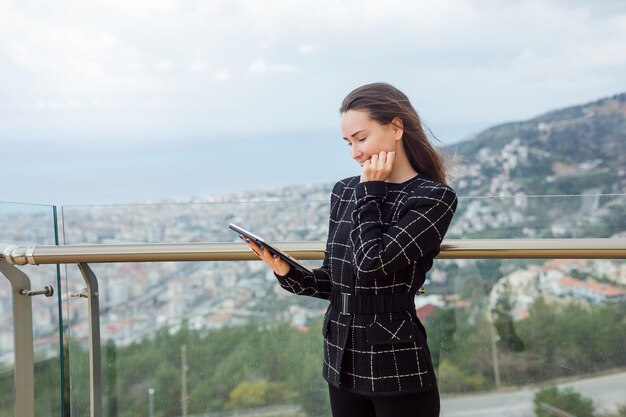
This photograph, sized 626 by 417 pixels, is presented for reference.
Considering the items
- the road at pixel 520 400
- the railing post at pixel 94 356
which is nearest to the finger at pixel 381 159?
the road at pixel 520 400

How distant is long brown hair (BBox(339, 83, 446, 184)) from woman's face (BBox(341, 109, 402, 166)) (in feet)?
0.04

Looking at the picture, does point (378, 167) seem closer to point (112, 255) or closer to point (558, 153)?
point (112, 255)

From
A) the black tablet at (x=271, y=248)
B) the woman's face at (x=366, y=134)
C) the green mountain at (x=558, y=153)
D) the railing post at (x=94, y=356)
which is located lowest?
the railing post at (x=94, y=356)

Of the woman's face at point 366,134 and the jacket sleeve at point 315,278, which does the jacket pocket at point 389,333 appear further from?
the woman's face at point 366,134

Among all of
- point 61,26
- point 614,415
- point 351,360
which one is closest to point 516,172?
point 614,415

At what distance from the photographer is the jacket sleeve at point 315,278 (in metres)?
1.60

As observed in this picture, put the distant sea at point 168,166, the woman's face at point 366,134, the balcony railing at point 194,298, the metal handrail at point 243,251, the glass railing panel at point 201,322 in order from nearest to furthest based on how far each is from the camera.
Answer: the woman's face at point 366,134 → the metal handrail at point 243,251 → the balcony railing at point 194,298 → the glass railing panel at point 201,322 → the distant sea at point 168,166

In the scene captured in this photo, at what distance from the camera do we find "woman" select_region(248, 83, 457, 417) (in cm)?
140

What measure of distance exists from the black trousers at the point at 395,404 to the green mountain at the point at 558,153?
247 inches

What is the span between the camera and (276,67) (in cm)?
1571

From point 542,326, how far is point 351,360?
0.95 meters

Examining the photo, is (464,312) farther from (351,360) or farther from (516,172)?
(516,172)

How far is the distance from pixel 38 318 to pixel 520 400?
1.62 meters

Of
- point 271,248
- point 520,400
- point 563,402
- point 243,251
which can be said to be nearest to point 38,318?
Result: point 243,251
